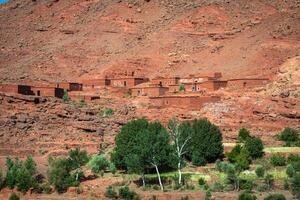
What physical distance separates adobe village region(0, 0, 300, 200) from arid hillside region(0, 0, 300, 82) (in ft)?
0.55

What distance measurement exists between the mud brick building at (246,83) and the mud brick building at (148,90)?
4.77 meters

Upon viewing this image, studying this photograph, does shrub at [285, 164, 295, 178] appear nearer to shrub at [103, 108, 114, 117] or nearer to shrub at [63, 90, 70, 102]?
shrub at [103, 108, 114, 117]

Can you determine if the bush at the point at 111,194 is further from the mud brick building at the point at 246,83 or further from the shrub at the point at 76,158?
the mud brick building at the point at 246,83

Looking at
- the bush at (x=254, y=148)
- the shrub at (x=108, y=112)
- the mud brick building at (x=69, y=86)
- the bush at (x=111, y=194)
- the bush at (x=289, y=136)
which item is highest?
the mud brick building at (x=69, y=86)

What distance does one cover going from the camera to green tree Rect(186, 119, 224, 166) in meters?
36.2

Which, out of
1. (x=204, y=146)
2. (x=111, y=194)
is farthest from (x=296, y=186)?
(x=111, y=194)

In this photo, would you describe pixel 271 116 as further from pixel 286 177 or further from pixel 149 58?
pixel 149 58

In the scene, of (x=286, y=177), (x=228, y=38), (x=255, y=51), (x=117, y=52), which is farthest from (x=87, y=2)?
(x=286, y=177)

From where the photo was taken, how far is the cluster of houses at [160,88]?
146ft

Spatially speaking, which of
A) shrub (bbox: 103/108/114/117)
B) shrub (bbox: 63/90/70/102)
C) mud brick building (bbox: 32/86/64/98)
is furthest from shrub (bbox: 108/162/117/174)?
mud brick building (bbox: 32/86/64/98)

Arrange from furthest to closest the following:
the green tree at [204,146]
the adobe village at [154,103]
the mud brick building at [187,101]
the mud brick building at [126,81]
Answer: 1. the mud brick building at [126,81]
2. the mud brick building at [187,101]
3. the green tree at [204,146]
4. the adobe village at [154,103]

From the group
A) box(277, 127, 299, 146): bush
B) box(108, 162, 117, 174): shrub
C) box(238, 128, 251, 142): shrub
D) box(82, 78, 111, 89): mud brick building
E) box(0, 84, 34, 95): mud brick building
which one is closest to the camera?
box(108, 162, 117, 174): shrub

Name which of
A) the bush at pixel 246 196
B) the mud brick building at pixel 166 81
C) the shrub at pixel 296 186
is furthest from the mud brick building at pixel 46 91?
the shrub at pixel 296 186

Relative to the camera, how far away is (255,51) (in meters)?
58.6
